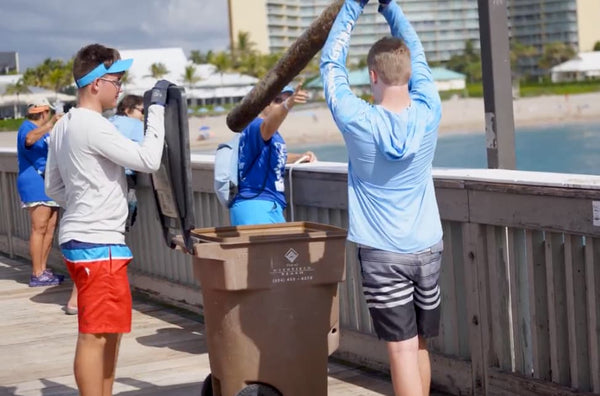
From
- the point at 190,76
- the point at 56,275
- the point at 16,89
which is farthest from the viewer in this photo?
the point at 190,76

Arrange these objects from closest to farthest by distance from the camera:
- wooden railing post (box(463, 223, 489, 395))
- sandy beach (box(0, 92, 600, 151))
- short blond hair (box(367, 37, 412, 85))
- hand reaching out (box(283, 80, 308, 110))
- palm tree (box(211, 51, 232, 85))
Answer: short blond hair (box(367, 37, 412, 85))
wooden railing post (box(463, 223, 489, 395))
hand reaching out (box(283, 80, 308, 110))
sandy beach (box(0, 92, 600, 151))
palm tree (box(211, 51, 232, 85))

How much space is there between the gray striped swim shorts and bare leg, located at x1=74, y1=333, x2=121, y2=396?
4.15 feet

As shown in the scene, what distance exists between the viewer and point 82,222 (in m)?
4.86

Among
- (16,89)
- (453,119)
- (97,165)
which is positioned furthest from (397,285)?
(16,89)

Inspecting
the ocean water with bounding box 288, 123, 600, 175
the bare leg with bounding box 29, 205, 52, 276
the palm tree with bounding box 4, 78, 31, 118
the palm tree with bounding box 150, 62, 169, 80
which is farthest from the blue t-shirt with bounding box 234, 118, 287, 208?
the palm tree with bounding box 150, 62, 169, 80

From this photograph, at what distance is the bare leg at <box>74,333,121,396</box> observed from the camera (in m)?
4.95

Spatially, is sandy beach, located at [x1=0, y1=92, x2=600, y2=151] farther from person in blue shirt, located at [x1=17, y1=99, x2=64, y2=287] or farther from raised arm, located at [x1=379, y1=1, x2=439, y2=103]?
raised arm, located at [x1=379, y1=1, x2=439, y2=103]

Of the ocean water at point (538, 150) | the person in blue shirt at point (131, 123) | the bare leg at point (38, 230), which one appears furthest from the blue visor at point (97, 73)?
the ocean water at point (538, 150)

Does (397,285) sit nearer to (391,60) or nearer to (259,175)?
(391,60)

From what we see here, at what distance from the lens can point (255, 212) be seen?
6.18 m

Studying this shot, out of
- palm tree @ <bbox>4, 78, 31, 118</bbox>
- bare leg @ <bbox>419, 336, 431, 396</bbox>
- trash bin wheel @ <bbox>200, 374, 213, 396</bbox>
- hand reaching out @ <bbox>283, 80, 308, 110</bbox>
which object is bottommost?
trash bin wheel @ <bbox>200, 374, 213, 396</bbox>

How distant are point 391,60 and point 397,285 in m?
0.92

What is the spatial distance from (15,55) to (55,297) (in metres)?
167

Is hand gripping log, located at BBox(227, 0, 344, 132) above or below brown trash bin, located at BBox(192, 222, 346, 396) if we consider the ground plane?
above
